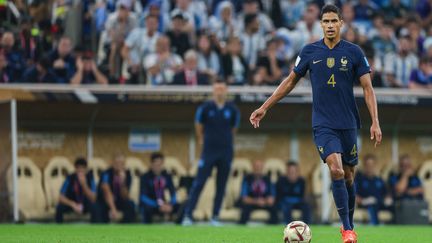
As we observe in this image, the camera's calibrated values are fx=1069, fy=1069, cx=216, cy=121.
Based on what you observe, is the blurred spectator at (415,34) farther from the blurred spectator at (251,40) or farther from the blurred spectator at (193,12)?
the blurred spectator at (193,12)

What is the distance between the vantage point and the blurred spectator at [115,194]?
716 inches

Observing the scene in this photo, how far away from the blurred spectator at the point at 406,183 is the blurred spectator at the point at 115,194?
4.93m

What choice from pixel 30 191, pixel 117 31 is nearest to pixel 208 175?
pixel 30 191

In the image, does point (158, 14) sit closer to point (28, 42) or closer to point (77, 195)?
point (28, 42)

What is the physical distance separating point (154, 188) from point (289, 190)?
8.10ft

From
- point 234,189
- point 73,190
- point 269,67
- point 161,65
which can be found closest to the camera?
point 73,190

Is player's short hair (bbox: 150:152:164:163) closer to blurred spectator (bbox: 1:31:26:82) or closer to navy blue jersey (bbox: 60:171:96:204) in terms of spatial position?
navy blue jersey (bbox: 60:171:96:204)

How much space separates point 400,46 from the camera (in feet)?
66.7

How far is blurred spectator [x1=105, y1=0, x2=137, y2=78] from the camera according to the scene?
18.6 meters

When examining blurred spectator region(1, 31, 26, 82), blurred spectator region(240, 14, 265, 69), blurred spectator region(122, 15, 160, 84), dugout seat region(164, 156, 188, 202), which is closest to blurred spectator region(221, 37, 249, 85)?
blurred spectator region(240, 14, 265, 69)

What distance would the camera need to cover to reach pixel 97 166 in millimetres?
19078

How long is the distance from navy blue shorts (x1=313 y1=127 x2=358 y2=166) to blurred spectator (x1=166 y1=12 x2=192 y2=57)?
8.96 meters

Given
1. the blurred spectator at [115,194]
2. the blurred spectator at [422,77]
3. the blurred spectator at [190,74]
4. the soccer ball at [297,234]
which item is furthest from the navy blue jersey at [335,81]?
the blurred spectator at [422,77]

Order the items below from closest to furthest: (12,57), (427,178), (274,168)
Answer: (12,57), (274,168), (427,178)
